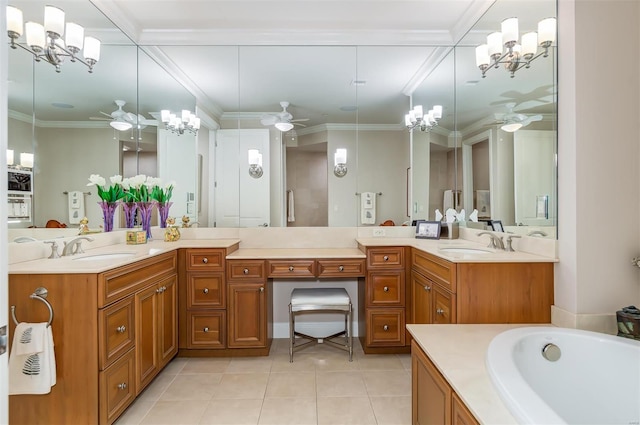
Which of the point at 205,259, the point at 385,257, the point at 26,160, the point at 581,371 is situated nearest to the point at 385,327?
the point at 385,257

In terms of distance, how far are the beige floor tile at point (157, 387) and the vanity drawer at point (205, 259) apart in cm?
78

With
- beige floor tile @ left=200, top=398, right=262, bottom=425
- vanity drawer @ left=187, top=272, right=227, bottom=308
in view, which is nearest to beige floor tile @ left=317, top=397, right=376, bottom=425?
beige floor tile @ left=200, top=398, right=262, bottom=425

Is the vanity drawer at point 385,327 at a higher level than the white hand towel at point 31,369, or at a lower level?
lower

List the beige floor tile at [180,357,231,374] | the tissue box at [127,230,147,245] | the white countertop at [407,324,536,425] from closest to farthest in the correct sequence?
the white countertop at [407,324,536,425], the beige floor tile at [180,357,231,374], the tissue box at [127,230,147,245]

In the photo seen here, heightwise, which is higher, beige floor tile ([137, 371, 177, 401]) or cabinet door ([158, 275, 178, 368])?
cabinet door ([158, 275, 178, 368])

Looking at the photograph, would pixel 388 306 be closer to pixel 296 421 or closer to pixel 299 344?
pixel 299 344

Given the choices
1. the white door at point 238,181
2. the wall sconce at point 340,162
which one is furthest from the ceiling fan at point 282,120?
the wall sconce at point 340,162

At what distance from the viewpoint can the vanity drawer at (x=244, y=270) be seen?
2.65 meters

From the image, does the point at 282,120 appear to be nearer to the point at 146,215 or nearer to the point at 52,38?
the point at 146,215

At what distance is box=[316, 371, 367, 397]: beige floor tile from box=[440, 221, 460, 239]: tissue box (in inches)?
56.4

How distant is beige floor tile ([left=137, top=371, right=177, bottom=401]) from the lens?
2.15 metres

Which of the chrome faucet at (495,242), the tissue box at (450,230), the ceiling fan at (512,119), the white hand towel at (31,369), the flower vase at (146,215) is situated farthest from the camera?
the tissue box at (450,230)

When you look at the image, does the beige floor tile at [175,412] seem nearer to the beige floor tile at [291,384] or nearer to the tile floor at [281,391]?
the tile floor at [281,391]

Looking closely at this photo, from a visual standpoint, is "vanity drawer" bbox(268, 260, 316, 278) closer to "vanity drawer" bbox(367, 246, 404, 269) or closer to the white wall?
"vanity drawer" bbox(367, 246, 404, 269)
